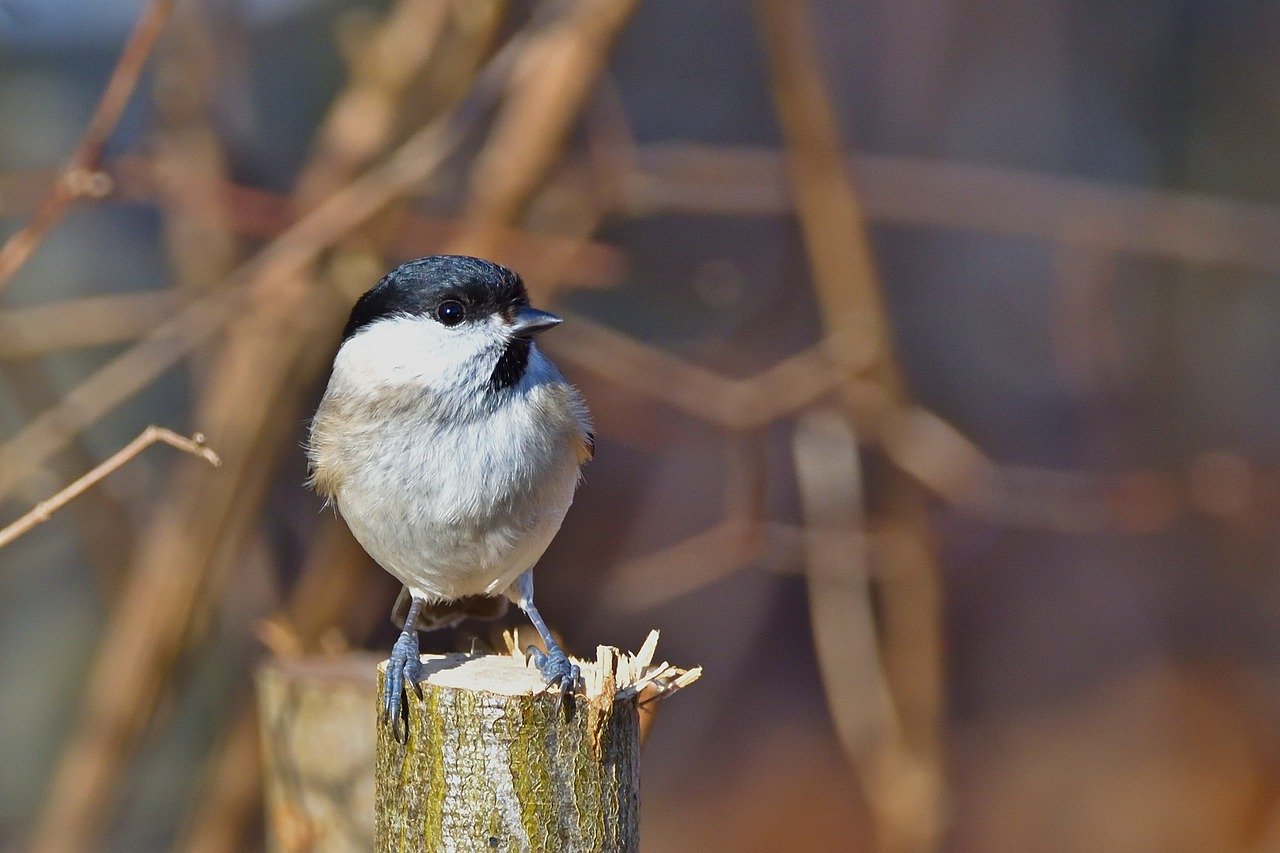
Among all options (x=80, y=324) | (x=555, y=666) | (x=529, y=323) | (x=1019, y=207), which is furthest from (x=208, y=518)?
(x=1019, y=207)

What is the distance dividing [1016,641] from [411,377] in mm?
3956

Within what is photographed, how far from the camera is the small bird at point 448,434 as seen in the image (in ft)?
5.77

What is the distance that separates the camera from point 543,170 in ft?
8.93

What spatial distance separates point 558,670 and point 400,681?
8.0 inches

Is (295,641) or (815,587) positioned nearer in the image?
(295,641)

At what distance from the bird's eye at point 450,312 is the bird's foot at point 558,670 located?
1.74 ft

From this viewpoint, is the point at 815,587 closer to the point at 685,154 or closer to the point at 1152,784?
the point at 685,154

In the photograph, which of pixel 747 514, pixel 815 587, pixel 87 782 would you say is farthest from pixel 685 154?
pixel 87 782

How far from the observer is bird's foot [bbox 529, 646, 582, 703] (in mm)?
1295

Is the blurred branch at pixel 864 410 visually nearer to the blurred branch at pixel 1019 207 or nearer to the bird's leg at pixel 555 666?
the blurred branch at pixel 1019 207

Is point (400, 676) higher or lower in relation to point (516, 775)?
higher

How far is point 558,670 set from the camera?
141 cm

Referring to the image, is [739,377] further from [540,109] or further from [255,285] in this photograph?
[255,285]

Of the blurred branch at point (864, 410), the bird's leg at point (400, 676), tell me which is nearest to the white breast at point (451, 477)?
the bird's leg at point (400, 676)
